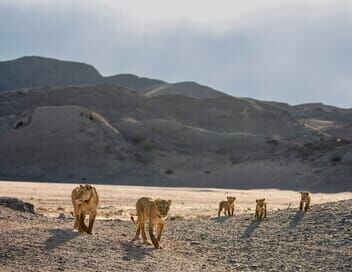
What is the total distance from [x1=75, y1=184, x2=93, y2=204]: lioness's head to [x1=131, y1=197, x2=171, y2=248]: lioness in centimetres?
110

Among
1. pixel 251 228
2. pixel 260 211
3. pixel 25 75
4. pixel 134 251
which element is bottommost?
pixel 134 251

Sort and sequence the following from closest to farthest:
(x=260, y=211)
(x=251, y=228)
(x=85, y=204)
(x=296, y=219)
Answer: (x=85, y=204)
(x=251, y=228)
(x=296, y=219)
(x=260, y=211)

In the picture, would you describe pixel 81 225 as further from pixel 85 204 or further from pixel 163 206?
pixel 163 206

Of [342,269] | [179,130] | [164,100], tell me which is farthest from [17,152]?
[342,269]

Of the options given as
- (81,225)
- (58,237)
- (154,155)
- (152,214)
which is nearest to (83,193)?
(81,225)

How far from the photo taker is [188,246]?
55.1 feet

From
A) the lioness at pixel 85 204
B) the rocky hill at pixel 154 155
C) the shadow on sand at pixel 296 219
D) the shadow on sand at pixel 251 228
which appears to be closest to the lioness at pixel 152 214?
the lioness at pixel 85 204

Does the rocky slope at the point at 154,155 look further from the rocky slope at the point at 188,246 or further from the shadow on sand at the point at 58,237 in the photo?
the shadow on sand at the point at 58,237

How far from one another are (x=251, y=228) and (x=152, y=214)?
187 inches

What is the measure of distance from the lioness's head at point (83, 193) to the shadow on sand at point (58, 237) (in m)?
0.79

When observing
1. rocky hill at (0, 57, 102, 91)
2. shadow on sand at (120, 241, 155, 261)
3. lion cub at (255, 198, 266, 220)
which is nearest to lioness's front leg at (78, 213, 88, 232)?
shadow on sand at (120, 241, 155, 261)

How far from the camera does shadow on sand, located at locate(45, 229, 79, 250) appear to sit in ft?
47.8

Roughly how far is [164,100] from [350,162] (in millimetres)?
58795

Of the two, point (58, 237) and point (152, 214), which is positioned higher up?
point (152, 214)
